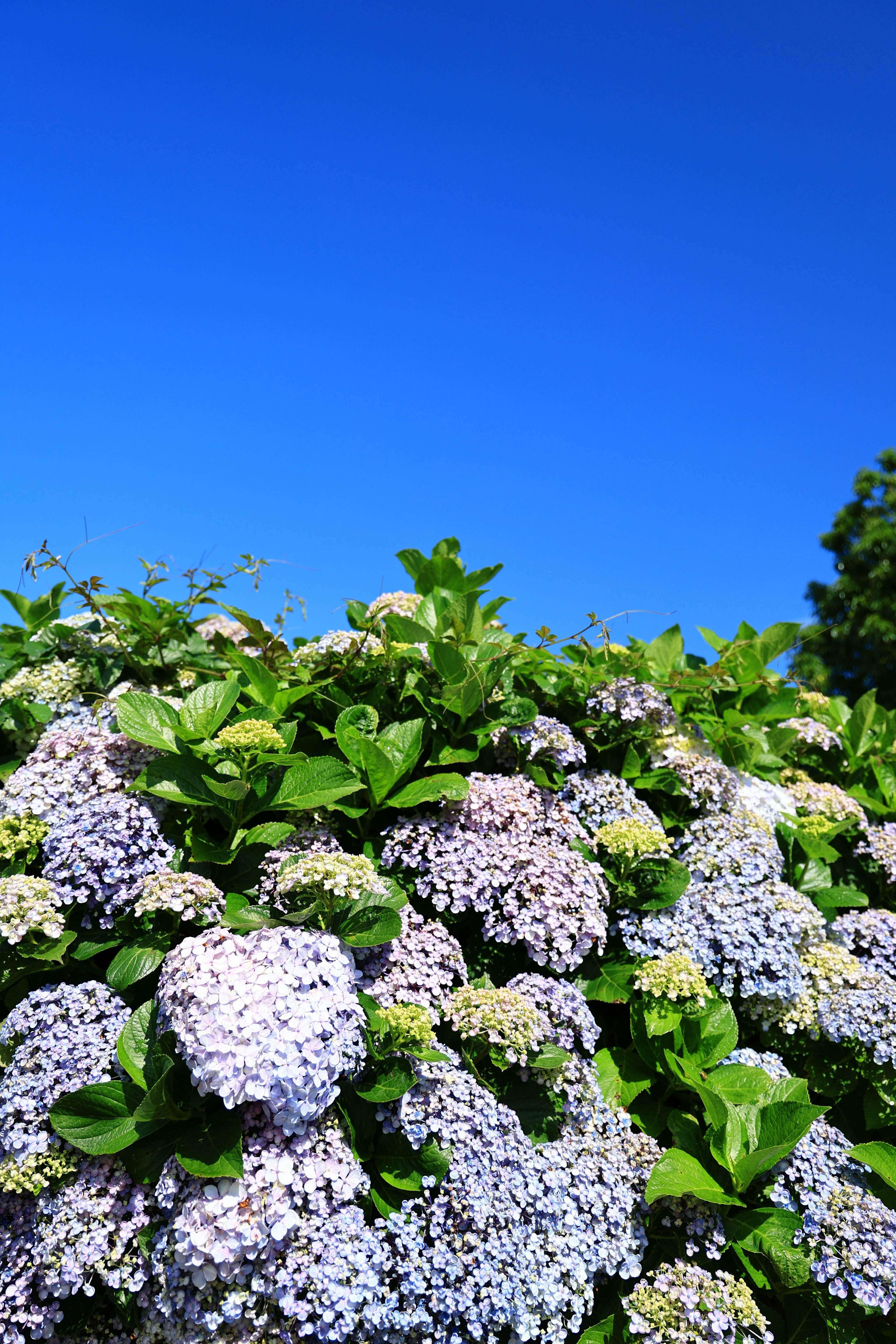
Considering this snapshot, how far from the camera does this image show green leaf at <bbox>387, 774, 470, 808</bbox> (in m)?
2.80

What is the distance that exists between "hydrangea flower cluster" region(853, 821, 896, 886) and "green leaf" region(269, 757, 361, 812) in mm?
2616

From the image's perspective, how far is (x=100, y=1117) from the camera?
229 cm

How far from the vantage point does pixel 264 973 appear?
2.15 metres

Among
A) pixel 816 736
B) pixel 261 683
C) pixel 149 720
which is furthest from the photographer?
pixel 816 736

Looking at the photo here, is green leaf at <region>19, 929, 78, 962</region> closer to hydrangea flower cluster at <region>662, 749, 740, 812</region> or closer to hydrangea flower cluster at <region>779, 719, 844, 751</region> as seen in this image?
hydrangea flower cluster at <region>662, 749, 740, 812</region>

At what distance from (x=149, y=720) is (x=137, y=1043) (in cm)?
101

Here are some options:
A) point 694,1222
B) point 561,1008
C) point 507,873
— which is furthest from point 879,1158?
point 507,873

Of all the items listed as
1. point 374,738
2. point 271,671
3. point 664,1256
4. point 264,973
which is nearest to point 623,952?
point 664,1256

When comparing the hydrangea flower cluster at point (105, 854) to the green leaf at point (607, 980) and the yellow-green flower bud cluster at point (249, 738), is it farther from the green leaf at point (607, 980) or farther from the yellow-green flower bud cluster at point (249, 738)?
the green leaf at point (607, 980)

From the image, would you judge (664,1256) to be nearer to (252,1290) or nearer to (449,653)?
(252,1290)

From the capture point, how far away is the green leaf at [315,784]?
2.71 m

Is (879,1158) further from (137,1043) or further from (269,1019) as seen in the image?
(137,1043)

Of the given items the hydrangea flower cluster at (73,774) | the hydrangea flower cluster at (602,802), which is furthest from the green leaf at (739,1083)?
the hydrangea flower cluster at (73,774)

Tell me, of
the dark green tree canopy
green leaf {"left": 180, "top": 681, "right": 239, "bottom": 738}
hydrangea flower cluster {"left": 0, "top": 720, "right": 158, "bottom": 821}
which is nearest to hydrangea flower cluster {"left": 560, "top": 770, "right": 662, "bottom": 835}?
green leaf {"left": 180, "top": 681, "right": 239, "bottom": 738}
